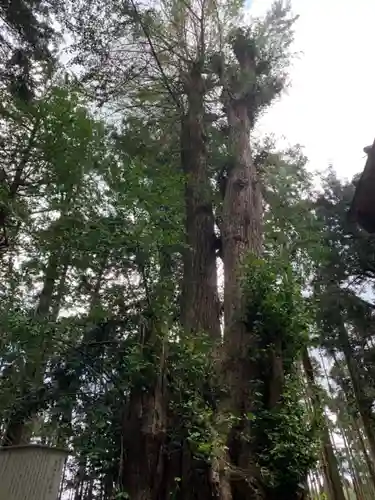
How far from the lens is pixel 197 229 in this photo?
17.5ft

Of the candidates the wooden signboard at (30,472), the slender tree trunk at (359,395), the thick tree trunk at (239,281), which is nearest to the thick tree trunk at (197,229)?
the thick tree trunk at (239,281)

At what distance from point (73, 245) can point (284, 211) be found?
3.82m

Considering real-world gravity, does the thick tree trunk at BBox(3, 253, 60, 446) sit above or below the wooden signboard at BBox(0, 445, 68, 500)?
above

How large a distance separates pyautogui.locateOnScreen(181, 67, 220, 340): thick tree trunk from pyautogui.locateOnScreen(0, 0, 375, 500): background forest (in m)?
0.03

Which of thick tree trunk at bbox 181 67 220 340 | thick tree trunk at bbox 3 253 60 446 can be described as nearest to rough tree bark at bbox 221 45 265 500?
thick tree trunk at bbox 181 67 220 340

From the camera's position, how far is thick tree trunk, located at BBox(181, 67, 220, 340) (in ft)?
14.9

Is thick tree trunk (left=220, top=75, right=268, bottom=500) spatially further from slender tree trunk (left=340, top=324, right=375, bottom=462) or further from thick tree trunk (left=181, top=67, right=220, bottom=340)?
slender tree trunk (left=340, top=324, right=375, bottom=462)

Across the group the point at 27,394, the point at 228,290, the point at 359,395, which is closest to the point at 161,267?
the point at 228,290

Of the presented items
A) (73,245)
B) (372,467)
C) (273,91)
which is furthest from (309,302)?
(372,467)

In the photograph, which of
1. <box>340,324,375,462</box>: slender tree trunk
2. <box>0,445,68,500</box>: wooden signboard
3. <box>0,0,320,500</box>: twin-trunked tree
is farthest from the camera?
<box>340,324,375,462</box>: slender tree trunk

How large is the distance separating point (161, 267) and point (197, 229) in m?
1.01

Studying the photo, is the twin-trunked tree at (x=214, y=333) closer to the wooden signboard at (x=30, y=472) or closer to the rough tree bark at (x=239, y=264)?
the rough tree bark at (x=239, y=264)

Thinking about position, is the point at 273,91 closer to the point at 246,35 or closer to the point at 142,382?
the point at 246,35

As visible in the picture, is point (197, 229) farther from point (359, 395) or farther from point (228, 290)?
point (359, 395)
